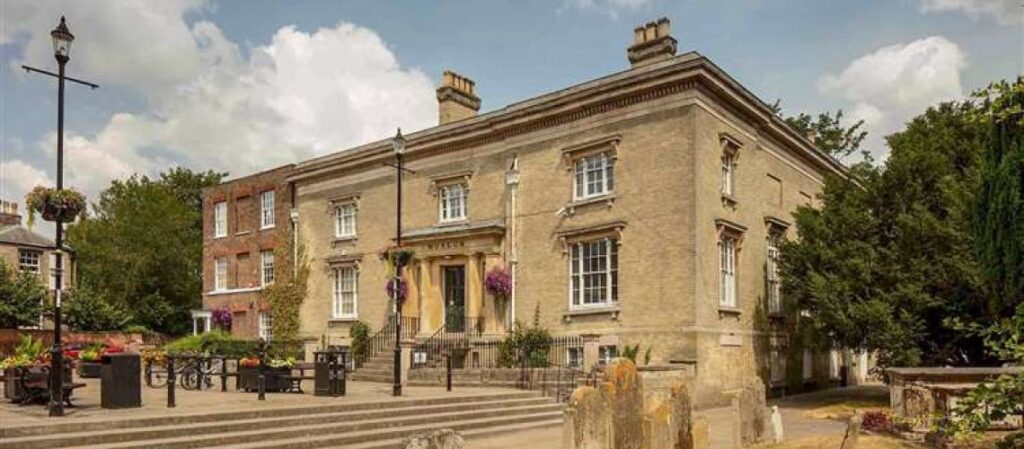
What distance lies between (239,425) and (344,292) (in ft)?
55.2

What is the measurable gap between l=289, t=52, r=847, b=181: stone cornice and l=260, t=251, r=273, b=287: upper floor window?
574 cm

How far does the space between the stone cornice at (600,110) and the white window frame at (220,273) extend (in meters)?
8.92

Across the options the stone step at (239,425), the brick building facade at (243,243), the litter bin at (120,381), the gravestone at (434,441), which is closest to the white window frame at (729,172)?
the stone step at (239,425)

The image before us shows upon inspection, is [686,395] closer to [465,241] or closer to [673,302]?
[673,302]

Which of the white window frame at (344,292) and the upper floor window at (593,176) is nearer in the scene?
the upper floor window at (593,176)

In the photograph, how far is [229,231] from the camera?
1369 inches

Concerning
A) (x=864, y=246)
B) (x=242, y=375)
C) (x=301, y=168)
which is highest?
(x=301, y=168)

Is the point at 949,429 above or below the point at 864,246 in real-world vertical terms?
below

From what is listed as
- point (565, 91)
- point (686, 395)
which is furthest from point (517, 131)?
point (686, 395)

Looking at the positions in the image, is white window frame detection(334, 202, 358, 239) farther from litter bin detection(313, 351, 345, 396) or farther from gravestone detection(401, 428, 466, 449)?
gravestone detection(401, 428, 466, 449)

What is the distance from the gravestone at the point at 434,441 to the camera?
5.34m

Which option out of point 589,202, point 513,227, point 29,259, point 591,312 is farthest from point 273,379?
point 29,259

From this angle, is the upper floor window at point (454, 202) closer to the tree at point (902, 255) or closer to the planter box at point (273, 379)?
the planter box at point (273, 379)

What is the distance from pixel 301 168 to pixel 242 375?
14577mm
